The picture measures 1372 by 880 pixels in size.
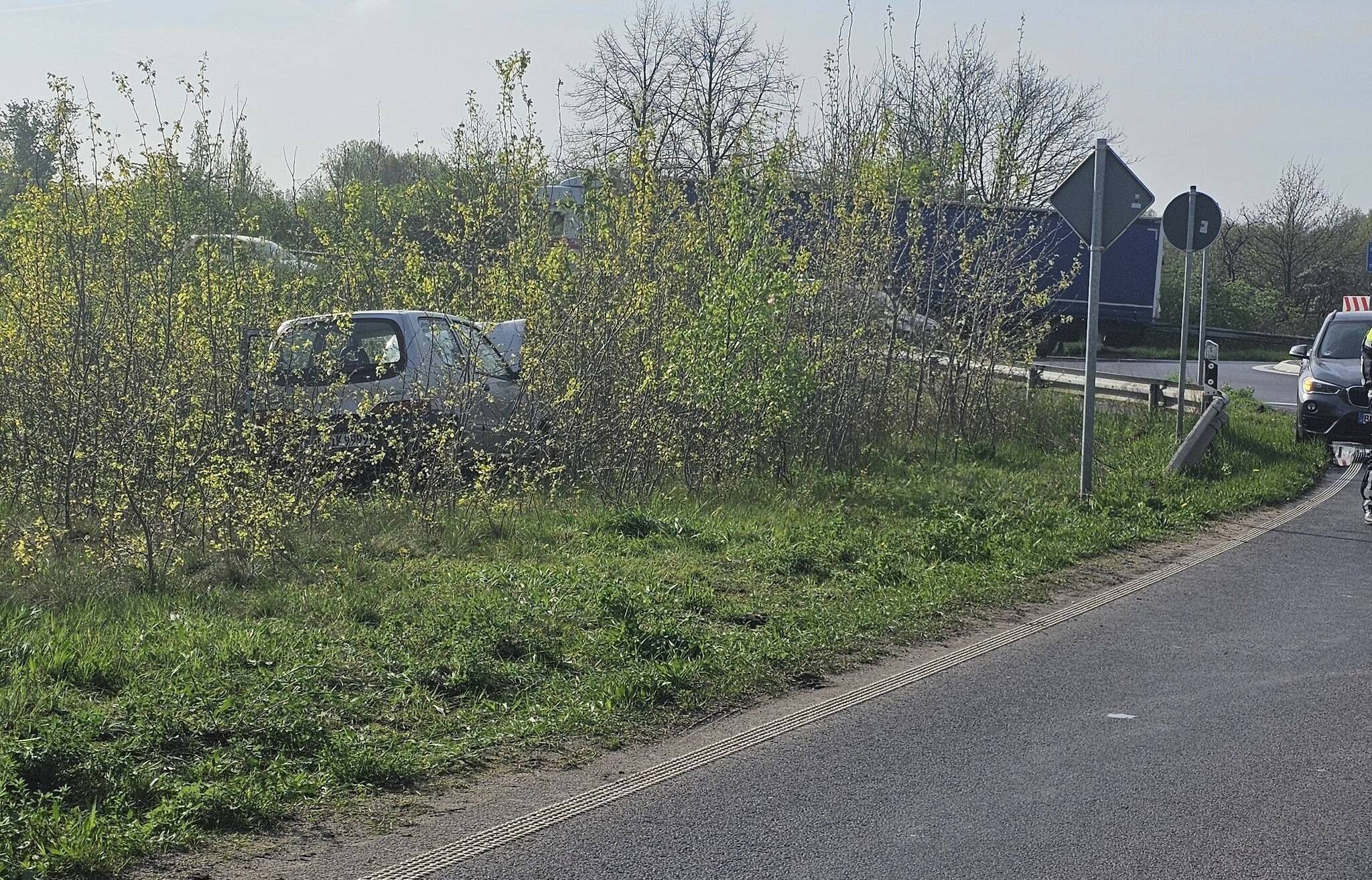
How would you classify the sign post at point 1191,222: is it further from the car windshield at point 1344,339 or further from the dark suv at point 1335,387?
the car windshield at point 1344,339

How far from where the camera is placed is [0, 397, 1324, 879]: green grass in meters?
4.94

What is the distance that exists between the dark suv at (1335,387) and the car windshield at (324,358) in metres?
10.4

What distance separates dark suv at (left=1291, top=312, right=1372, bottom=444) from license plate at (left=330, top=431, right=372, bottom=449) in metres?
A: 10.6

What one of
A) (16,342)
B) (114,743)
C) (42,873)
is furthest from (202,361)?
(42,873)

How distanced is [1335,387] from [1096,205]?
550 cm

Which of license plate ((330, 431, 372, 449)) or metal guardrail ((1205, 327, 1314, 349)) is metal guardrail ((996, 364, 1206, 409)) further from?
metal guardrail ((1205, 327, 1314, 349))

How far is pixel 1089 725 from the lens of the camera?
5953 mm

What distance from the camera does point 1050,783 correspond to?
515 cm

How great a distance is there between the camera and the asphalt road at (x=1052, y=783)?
439 centimetres

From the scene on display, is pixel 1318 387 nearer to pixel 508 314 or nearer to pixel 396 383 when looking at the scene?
pixel 508 314

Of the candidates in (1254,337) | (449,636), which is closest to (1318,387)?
(449,636)

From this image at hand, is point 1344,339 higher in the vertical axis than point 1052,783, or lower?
higher

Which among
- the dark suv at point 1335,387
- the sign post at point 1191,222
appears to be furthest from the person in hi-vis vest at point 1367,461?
the sign post at point 1191,222

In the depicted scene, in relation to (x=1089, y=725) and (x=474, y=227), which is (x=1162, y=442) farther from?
(x=1089, y=725)
